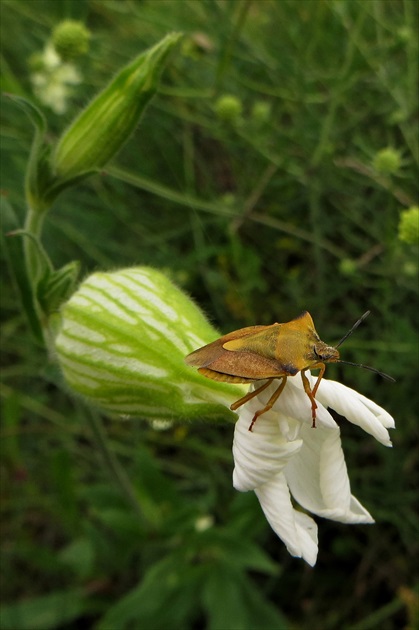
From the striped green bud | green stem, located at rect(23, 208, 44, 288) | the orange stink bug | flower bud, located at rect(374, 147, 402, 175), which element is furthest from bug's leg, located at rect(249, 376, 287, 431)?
flower bud, located at rect(374, 147, 402, 175)

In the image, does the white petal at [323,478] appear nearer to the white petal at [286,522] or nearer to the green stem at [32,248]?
the white petal at [286,522]

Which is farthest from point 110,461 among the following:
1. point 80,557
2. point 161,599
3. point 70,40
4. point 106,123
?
point 70,40

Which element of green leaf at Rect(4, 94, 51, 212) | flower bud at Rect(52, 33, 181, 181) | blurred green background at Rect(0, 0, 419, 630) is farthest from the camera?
blurred green background at Rect(0, 0, 419, 630)

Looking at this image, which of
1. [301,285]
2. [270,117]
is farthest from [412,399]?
[270,117]

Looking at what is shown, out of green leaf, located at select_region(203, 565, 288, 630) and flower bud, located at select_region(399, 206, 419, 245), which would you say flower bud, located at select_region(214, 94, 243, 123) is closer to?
flower bud, located at select_region(399, 206, 419, 245)

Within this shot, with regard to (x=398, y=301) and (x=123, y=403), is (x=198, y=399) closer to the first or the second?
(x=123, y=403)

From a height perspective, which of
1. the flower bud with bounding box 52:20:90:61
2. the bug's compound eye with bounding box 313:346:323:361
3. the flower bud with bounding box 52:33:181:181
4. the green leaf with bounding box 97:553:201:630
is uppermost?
the bug's compound eye with bounding box 313:346:323:361

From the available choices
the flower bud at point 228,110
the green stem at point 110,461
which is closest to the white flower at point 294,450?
the green stem at point 110,461
